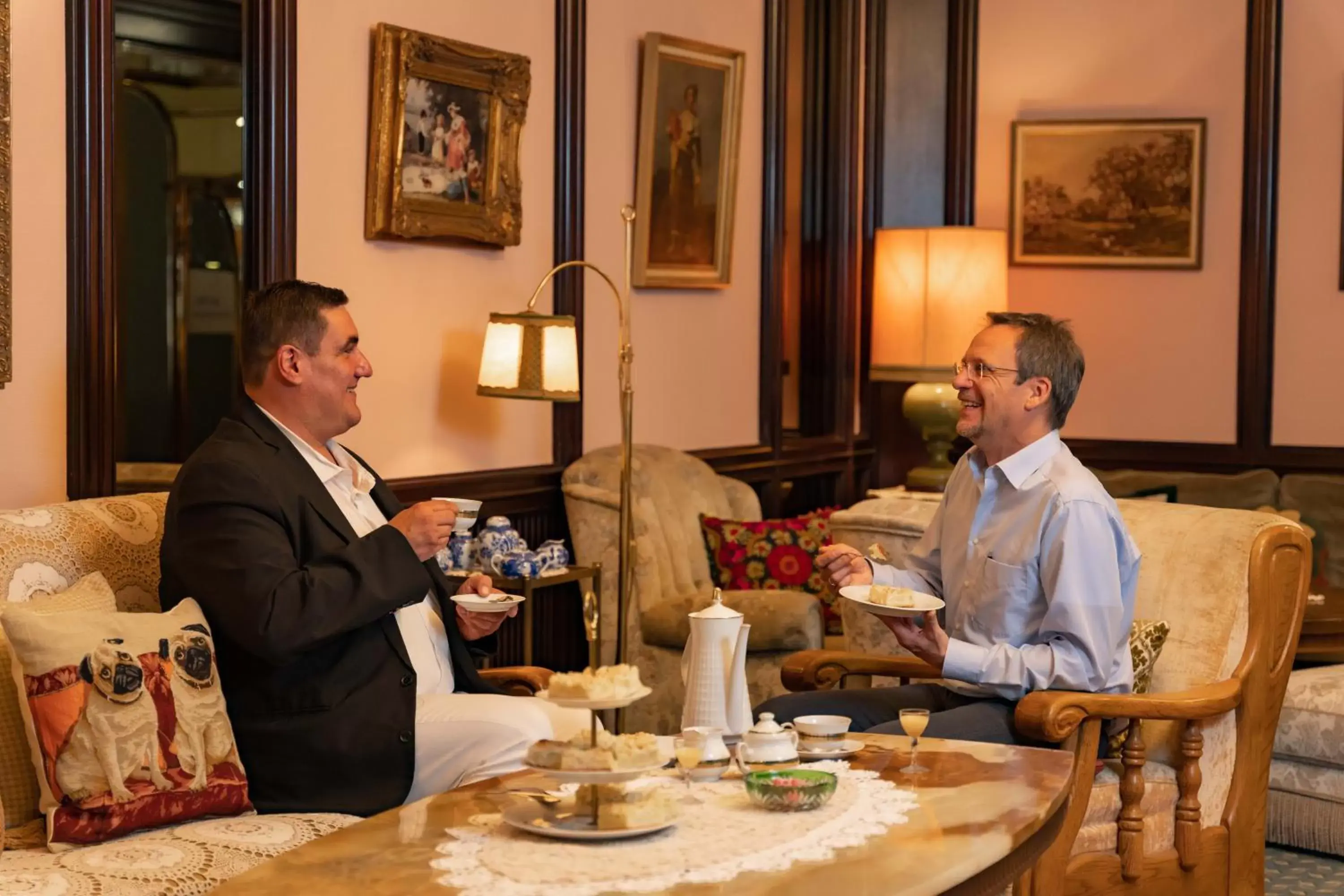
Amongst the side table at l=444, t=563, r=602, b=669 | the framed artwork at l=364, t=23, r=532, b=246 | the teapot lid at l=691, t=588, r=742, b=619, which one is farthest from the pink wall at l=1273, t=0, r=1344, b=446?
the teapot lid at l=691, t=588, r=742, b=619

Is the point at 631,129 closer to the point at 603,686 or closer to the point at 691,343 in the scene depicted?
the point at 691,343

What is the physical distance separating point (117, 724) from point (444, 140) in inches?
97.8

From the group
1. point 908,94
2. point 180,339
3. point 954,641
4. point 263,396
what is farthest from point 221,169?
point 954,641

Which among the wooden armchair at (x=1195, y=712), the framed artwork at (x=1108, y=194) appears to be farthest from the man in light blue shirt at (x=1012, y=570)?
the framed artwork at (x=1108, y=194)

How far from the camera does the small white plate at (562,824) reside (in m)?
2.45

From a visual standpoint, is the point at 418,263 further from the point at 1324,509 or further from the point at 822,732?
the point at 1324,509

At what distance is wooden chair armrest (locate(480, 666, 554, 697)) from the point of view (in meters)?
4.00

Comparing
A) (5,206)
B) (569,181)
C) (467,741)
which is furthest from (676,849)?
(569,181)

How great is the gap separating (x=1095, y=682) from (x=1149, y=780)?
37cm

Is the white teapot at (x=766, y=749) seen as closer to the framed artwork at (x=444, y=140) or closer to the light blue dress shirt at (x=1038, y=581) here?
the light blue dress shirt at (x=1038, y=581)

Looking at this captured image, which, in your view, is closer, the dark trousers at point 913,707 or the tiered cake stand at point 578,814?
the tiered cake stand at point 578,814

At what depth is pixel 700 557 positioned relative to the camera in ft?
19.1

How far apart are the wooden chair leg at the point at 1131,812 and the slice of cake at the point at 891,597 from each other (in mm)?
575

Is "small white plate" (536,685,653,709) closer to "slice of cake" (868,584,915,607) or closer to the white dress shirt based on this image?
"slice of cake" (868,584,915,607)
